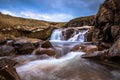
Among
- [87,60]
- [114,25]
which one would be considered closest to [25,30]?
[114,25]

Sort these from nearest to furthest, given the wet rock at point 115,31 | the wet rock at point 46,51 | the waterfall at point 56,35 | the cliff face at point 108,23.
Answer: the wet rock at point 46,51 → the wet rock at point 115,31 → the cliff face at point 108,23 → the waterfall at point 56,35

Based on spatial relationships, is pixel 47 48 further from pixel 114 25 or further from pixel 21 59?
pixel 114 25

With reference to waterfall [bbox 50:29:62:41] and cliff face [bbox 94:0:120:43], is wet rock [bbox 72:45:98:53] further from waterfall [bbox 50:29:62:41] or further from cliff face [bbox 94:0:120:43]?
waterfall [bbox 50:29:62:41]

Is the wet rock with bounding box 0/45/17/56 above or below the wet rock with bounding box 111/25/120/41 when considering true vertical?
below

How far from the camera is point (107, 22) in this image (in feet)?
56.2

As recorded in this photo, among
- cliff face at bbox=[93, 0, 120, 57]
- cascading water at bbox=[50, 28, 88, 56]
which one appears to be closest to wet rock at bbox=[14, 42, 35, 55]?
cascading water at bbox=[50, 28, 88, 56]

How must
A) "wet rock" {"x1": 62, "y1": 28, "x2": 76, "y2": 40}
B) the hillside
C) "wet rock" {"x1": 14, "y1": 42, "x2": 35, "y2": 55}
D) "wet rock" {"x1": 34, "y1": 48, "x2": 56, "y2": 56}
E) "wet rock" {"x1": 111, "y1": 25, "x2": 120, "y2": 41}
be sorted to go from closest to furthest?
"wet rock" {"x1": 34, "y1": 48, "x2": 56, "y2": 56}, "wet rock" {"x1": 14, "y1": 42, "x2": 35, "y2": 55}, "wet rock" {"x1": 111, "y1": 25, "x2": 120, "y2": 41}, "wet rock" {"x1": 62, "y1": 28, "x2": 76, "y2": 40}, the hillside

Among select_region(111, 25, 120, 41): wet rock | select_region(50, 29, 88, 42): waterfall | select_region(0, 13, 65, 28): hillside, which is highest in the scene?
select_region(0, 13, 65, 28): hillside

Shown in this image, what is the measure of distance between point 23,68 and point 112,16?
1073 centimetres

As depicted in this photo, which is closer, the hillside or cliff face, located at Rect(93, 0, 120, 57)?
cliff face, located at Rect(93, 0, 120, 57)

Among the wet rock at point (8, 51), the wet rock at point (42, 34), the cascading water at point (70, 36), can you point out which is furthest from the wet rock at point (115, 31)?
the wet rock at point (42, 34)

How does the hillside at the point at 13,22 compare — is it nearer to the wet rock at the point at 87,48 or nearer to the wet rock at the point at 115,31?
the wet rock at the point at 87,48

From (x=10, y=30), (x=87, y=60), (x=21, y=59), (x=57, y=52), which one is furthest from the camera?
(x=10, y=30)

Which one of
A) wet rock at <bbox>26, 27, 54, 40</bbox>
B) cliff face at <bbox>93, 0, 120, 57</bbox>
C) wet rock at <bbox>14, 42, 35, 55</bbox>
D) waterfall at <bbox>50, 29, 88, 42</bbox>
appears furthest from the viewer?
wet rock at <bbox>26, 27, 54, 40</bbox>
